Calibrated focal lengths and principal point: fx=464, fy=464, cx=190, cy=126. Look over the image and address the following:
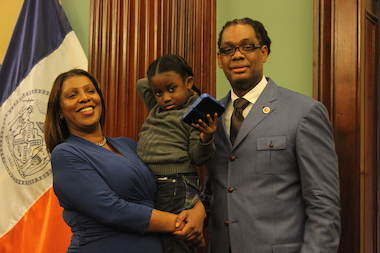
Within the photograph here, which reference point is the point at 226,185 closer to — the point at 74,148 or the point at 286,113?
the point at 286,113

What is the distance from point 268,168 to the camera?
1681 mm

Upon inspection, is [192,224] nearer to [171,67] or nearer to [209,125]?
[209,125]

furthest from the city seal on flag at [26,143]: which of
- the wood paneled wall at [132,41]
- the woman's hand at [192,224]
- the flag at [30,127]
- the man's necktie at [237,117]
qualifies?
the man's necktie at [237,117]

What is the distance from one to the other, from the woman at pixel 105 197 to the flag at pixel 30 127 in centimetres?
92

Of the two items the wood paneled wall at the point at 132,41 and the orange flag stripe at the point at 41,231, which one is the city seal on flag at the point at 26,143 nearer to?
the orange flag stripe at the point at 41,231

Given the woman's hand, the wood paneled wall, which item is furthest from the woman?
the wood paneled wall

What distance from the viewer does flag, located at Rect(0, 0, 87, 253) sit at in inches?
108

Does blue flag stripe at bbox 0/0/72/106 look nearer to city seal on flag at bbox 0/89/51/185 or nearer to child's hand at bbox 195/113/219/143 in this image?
city seal on flag at bbox 0/89/51/185

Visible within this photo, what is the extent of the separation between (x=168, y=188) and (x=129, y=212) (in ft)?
0.62

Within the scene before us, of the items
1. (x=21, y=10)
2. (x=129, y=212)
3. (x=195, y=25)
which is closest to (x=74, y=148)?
(x=129, y=212)

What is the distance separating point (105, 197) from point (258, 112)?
66cm

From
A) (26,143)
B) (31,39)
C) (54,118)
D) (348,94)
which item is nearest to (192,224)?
(54,118)

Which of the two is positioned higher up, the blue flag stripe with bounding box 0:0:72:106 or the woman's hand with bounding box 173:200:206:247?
the blue flag stripe with bounding box 0:0:72:106

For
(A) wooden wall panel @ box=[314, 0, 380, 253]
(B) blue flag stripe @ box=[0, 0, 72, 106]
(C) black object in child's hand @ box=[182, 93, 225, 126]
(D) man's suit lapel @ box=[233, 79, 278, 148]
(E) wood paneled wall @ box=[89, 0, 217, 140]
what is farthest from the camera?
(B) blue flag stripe @ box=[0, 0, 72, 106]
